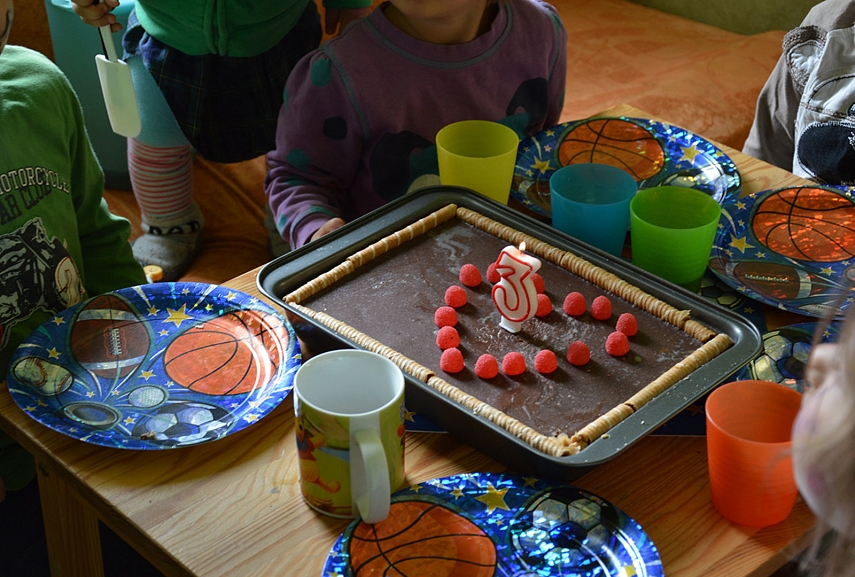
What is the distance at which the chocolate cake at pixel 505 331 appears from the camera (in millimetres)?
721

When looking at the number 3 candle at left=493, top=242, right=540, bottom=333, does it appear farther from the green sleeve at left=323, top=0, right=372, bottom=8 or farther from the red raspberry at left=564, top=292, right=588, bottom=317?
the green sleeve at left=323, top=0, right=372, bottom=8

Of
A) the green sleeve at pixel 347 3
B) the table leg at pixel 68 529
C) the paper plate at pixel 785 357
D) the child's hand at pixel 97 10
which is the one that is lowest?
the table leg at pixel 68 529

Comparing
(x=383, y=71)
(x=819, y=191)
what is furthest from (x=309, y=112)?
(x=819, y=191)

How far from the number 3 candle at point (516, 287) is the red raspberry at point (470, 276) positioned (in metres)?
0.06

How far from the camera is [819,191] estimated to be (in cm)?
107

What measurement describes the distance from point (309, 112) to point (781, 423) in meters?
0.73

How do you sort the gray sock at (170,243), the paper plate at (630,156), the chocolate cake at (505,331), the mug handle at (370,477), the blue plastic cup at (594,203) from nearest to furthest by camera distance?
the mug handle at (370,477)
the chocolate cake at (505,331)
the blue plastic cup at (594,203)
the paper plate at (630,156)
the gray sock at (170,243)

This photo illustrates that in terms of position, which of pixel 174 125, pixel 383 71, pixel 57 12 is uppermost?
pixel 383 71

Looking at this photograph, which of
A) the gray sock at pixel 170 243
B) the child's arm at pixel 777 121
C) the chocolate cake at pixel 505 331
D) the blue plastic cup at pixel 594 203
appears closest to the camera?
the chocolate cake at pixel 505 331

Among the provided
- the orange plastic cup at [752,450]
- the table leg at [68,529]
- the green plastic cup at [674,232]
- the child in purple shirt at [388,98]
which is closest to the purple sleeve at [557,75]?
the child in purple shirt at [388,98]

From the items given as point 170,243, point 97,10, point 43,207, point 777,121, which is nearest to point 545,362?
point 43,207

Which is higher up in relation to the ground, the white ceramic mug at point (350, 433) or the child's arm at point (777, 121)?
the white ceramic mug at point (350, 433)

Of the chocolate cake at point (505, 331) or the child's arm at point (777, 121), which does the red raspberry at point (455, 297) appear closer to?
the chocolate cake at point (505, 331)

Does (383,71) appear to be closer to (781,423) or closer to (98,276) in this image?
(98,276)
